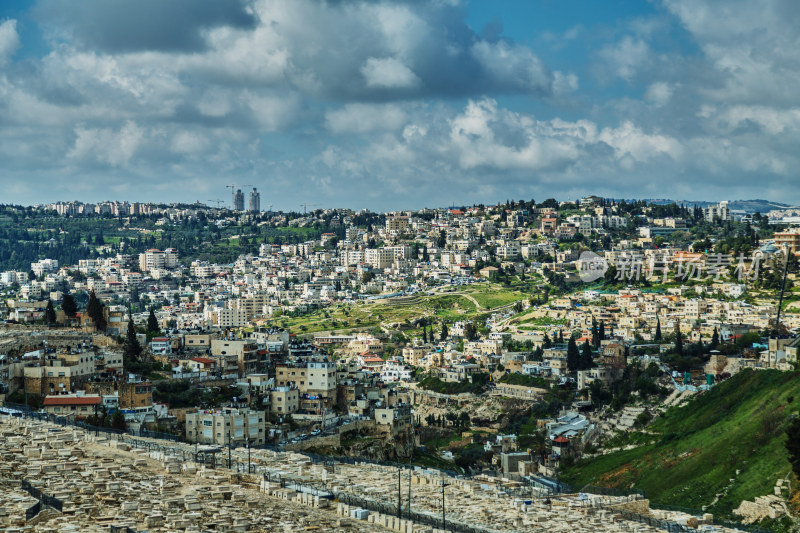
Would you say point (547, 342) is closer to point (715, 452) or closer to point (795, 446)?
point (715, 452)

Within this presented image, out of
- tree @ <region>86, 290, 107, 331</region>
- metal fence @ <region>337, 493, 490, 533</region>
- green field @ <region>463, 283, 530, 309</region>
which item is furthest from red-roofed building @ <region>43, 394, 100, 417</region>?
green field @ <region>463, 283, 530, 309</region>

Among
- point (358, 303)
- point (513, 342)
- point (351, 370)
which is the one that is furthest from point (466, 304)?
point (351, 370)

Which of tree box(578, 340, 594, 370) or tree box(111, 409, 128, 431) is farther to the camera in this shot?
tree box(578, 340, 594, 370)

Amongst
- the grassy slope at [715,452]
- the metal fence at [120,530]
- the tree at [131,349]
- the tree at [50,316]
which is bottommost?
the grassy slope at [715,452]

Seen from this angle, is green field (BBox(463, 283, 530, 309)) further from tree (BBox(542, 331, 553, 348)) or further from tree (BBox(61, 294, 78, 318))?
tree (BBox(61, 294, 78, 318))

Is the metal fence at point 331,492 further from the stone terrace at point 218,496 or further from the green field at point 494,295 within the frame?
the green field at point 494,295

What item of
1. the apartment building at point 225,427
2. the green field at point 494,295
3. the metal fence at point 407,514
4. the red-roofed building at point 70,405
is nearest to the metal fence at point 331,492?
the metal fence at point 407,514
